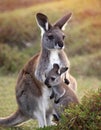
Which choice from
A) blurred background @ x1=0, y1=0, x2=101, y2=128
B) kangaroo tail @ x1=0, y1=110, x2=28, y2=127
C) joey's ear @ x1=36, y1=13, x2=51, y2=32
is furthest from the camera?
blurred background @ x1=0, y1=0, x2=101, y2=128

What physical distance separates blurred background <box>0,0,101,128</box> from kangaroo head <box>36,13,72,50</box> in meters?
3.58

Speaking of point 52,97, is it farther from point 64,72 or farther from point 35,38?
point 35,38

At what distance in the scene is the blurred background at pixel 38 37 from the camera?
49.3ft

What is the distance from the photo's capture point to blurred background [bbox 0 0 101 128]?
49.3 feet

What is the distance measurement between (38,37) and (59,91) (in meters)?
10.1

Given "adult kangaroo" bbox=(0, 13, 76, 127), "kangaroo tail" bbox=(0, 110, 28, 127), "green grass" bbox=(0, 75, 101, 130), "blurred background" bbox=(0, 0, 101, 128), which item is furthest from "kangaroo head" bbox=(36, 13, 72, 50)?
"blurred background" bbox=(0, 0, 101, 128)

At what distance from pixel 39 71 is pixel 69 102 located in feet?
2.78

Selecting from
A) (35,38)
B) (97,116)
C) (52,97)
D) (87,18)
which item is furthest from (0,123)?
(87,18)

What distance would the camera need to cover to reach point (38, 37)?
17984 mm

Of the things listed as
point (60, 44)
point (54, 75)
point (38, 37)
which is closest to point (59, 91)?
point (54, 75)

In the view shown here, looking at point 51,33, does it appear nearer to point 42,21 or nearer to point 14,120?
point 42,21

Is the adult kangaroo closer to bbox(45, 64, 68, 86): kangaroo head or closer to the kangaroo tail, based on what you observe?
bbox(45, 64, 68, 86): kangaroo head

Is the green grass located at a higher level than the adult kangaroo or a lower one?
lower

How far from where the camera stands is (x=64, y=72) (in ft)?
27.1
